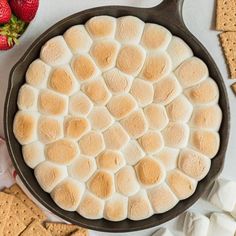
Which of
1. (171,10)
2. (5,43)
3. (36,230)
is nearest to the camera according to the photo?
(171,10)

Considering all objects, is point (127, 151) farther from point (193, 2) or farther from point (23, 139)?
point (193, 2)

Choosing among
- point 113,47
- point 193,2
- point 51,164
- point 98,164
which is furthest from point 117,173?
point 193,2

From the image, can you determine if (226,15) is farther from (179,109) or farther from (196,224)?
(196,224)

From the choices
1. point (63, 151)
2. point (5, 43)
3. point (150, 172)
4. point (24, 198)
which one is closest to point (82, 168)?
point (63, 151)

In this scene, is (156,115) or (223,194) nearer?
(156,115)

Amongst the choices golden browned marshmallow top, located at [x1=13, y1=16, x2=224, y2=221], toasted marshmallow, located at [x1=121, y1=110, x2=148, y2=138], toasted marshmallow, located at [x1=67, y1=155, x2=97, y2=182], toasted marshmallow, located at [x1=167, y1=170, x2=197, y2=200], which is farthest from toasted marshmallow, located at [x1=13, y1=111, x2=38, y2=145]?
toasted marshmallow, located at [x1=167, y1=170, x2=197, y2=200]

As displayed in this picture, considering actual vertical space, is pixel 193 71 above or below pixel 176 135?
above
